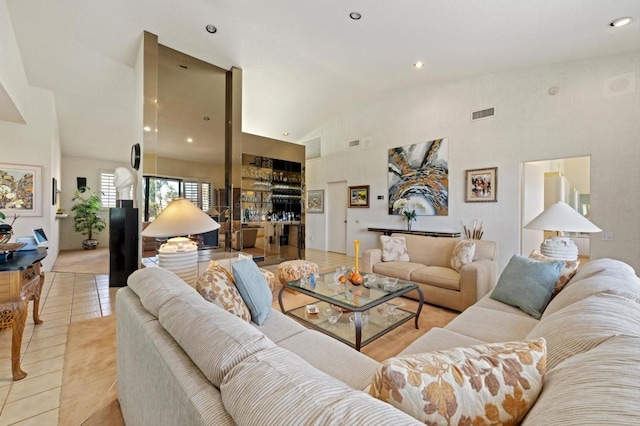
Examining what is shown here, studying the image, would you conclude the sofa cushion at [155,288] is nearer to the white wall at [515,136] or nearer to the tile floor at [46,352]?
the tile floor at [46,352]

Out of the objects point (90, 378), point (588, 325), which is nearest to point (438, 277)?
point (588, 325)

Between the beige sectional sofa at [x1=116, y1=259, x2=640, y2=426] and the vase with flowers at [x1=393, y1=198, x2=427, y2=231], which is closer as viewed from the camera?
the beige sectional sofa at [x1=116, y1=259, x2=640, y2=426]

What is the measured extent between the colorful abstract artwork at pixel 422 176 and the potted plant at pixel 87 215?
777 cm

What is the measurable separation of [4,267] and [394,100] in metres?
6.33

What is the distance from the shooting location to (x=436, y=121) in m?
5.31

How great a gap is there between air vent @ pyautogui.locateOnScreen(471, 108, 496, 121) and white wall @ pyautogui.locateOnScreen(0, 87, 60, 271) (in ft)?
24.5

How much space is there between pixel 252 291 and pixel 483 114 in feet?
16.6

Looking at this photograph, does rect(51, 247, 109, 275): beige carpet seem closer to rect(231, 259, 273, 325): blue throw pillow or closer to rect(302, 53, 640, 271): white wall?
rect(231, 259, 273, 325): blue throw pillow

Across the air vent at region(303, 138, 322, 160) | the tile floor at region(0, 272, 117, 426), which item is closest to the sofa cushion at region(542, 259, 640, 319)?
the tile floor at region(0, 272, 117, 426)

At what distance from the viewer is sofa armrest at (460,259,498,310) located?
2.86 meters

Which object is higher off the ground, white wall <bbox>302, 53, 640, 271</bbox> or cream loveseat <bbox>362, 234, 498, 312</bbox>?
white wall <bbox>302, 53, 640, 271</bbox>

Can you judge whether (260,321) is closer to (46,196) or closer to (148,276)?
(148,276)

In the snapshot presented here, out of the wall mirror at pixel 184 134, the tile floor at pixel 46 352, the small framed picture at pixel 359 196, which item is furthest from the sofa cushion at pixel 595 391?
the small framed picture at pixel 359 196

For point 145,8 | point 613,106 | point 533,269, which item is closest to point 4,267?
point 145,8
